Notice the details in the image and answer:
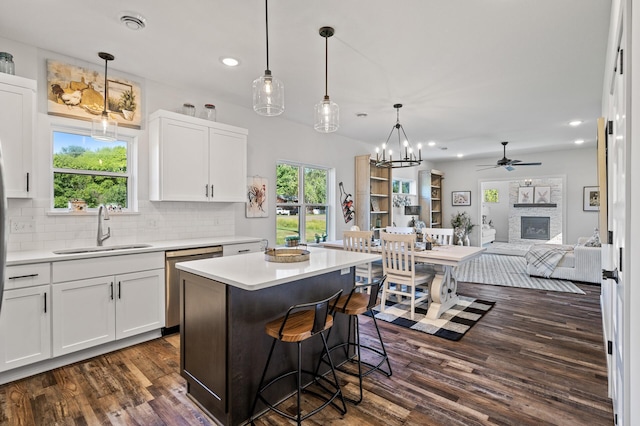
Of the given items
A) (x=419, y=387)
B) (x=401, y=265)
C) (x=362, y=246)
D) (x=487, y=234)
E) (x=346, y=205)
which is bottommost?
(x=419, y=387)

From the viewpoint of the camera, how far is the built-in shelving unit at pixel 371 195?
20.9 ft

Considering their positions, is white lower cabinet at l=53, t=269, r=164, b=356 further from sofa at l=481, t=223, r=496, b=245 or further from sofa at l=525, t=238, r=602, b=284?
sofa at l=481, t=223, r=496, b=245

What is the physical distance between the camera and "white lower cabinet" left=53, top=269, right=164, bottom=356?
2.64m

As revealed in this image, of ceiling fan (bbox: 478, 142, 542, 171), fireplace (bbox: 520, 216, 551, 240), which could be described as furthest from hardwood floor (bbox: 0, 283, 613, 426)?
fireplace (bbox: 520, 216, 551, 240)

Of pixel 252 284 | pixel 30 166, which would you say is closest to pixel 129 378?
pixel 252 284

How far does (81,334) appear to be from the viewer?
274cm

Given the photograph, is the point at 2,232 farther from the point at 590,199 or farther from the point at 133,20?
the point at 590,199

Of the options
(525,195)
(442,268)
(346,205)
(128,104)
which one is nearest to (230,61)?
(128,104)

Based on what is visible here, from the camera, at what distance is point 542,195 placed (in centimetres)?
1062

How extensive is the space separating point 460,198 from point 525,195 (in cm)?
303

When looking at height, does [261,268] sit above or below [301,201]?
below

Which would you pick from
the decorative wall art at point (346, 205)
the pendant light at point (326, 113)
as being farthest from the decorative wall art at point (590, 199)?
the pendant light at point (326, 113)

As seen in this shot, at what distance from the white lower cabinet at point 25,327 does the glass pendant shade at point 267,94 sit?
2179 mm

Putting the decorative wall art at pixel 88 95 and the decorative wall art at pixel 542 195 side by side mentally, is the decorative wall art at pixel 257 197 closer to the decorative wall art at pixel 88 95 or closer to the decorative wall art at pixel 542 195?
the decorative wall art at pixel 88 95
